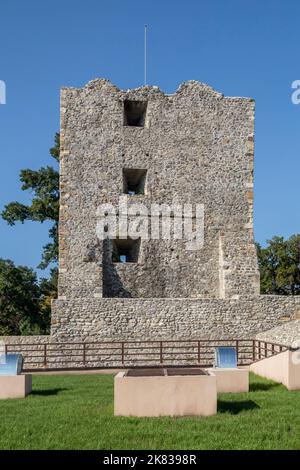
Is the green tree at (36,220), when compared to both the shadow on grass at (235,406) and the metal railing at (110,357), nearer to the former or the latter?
the metal railing at (110,357)

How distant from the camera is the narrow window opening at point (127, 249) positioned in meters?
18.4

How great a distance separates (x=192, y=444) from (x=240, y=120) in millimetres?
14424

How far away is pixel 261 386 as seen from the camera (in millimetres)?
10820

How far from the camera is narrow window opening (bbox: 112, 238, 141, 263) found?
1841 cm

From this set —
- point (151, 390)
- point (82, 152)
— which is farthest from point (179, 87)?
point (151, 390)

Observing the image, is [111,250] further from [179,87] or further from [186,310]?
[179,87]

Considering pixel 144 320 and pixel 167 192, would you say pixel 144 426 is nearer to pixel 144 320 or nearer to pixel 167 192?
pixel 144 320

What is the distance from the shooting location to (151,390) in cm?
782

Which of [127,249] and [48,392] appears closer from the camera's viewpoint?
[48,392]

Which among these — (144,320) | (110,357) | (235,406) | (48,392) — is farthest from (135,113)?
(235,406)

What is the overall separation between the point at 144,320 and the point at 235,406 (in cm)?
788

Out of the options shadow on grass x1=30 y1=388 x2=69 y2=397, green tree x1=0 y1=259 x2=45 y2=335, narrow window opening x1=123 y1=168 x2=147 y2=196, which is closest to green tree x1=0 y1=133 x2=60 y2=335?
green tree x1=0 y1=259 x2=45 y2=335

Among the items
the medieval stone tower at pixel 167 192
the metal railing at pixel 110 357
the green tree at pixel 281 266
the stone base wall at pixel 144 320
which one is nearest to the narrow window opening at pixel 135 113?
the medieval stone tower at pixel 167 192

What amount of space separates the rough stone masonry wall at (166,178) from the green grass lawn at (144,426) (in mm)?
8235
